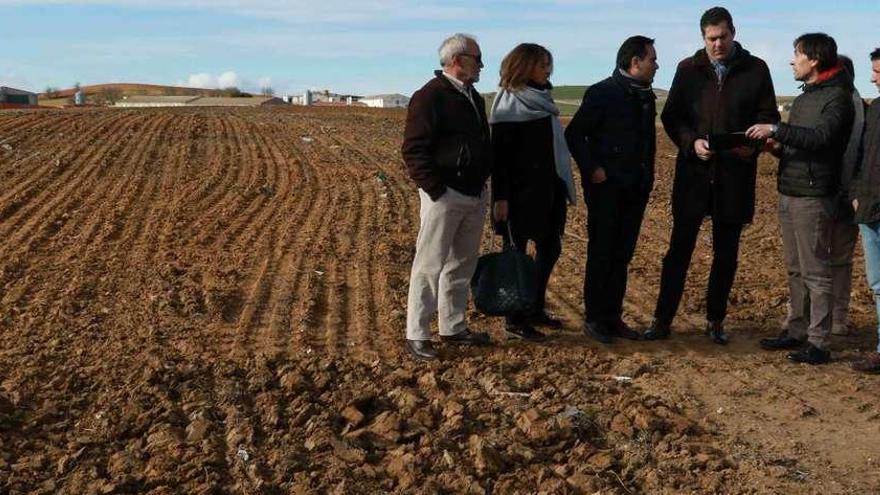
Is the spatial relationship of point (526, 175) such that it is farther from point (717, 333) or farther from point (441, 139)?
point (717, 333)

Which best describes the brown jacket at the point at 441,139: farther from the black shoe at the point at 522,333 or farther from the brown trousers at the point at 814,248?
the brown trousers at the point at 814,248

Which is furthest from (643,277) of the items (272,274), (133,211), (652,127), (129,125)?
(129,125)

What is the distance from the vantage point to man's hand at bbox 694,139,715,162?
5.40m

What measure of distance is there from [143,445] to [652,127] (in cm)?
345

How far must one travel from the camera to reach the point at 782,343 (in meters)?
5.79

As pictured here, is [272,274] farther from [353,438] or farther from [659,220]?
[659,220]

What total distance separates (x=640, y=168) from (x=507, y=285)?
1085mm

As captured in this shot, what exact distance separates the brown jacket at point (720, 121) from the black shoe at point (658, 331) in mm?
764

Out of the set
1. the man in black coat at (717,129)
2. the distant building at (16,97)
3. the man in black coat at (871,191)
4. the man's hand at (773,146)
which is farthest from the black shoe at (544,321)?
the distant building at (16,97)

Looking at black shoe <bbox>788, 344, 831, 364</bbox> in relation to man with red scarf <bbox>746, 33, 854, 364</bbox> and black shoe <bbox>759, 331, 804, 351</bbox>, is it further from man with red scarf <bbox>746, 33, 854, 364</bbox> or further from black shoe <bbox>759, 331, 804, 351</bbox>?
black shoe <bbox>759, 331, 804, 351</bbox>

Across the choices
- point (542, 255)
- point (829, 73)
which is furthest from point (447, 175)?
point (829, 73)

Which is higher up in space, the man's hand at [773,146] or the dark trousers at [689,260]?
→ the man's hand at [773,146]

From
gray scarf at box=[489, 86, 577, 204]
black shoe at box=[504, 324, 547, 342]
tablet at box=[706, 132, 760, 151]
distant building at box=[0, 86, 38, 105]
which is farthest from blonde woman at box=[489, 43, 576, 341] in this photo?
distant building at box=[0, 86, 38, 105]

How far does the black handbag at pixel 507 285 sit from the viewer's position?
17.9ft
